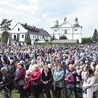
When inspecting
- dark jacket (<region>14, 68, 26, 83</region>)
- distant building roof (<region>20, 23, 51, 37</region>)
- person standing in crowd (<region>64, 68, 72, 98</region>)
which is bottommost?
person standing in crowd (<region>64, 68, 72, 98</region>)

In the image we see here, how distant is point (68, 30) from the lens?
114 metres

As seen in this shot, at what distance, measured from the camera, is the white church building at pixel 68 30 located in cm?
11162

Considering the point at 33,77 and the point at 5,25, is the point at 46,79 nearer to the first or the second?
the point at 33,77

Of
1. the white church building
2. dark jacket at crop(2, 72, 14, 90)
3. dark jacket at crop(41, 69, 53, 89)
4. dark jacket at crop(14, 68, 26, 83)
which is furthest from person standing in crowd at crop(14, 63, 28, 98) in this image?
the white church building

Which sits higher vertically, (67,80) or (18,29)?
(18,29)

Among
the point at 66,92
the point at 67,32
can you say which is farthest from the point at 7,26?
the point at 66,92

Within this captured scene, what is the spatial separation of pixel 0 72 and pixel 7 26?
9211 centimetres

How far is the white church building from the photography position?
111625 millimetres

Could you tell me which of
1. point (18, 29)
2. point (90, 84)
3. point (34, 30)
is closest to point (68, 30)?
point (34, 30)

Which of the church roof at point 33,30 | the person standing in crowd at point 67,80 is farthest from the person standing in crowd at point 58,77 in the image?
the church roof at point 33,30

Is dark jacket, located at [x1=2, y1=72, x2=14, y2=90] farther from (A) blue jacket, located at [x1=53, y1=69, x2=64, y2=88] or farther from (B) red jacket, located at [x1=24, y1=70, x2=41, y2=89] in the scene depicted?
(A) blue jacket, located at [x1=53, y1=69, x2=64, y2=88]

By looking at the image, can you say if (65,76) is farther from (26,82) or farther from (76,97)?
(26,82)

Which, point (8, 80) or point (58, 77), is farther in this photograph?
point (58, 77)

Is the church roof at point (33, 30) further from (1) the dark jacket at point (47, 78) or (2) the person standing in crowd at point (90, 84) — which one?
(2) the person standing in crowd at point (90, 84)
